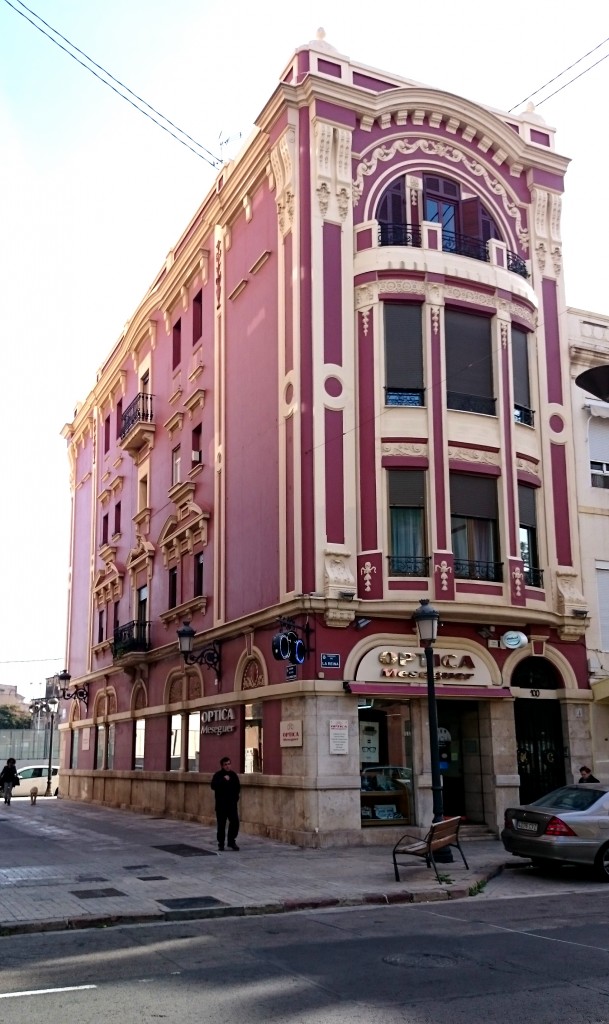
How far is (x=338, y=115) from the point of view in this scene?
23.0 metres

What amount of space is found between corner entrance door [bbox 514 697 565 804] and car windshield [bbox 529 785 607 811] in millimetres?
5826

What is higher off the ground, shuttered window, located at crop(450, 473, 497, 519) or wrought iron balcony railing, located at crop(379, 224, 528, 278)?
wrought iron balcony railing, located at crop(379, 224, 528, 278)

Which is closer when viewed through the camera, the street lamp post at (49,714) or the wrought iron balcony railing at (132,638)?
the wrought iron balcony railing at (132,638)

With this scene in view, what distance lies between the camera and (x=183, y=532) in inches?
1142

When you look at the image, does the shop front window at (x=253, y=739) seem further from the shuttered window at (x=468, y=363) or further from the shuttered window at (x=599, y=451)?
the shuttered window at (x=599, y=451)

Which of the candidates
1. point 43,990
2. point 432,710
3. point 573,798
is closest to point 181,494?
point 432,710

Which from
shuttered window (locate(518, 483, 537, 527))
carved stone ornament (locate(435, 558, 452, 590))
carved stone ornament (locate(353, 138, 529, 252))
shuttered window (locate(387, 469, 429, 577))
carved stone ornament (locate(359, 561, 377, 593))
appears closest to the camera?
carved stone ornament (locate(359, 561, 377, 593))

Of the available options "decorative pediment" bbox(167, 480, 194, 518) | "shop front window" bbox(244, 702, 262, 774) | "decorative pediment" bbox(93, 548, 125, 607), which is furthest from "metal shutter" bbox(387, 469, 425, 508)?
"decorative pediment" bbox(93, 548, 125, 607)

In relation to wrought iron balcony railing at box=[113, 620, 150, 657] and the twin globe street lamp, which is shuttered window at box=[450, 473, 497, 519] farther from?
wrought iron balcony railing at box=[113, 620, 150, 657]

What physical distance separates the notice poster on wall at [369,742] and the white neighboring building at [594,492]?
5721mm

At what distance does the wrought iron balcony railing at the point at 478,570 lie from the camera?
21.8 metres

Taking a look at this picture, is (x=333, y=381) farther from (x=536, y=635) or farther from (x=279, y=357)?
(x=536, y=635)

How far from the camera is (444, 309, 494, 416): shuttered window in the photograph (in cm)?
2270

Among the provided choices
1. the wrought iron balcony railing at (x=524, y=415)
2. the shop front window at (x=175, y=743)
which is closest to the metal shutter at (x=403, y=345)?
the wrought iron balcony railing at (x=524, y=415)
